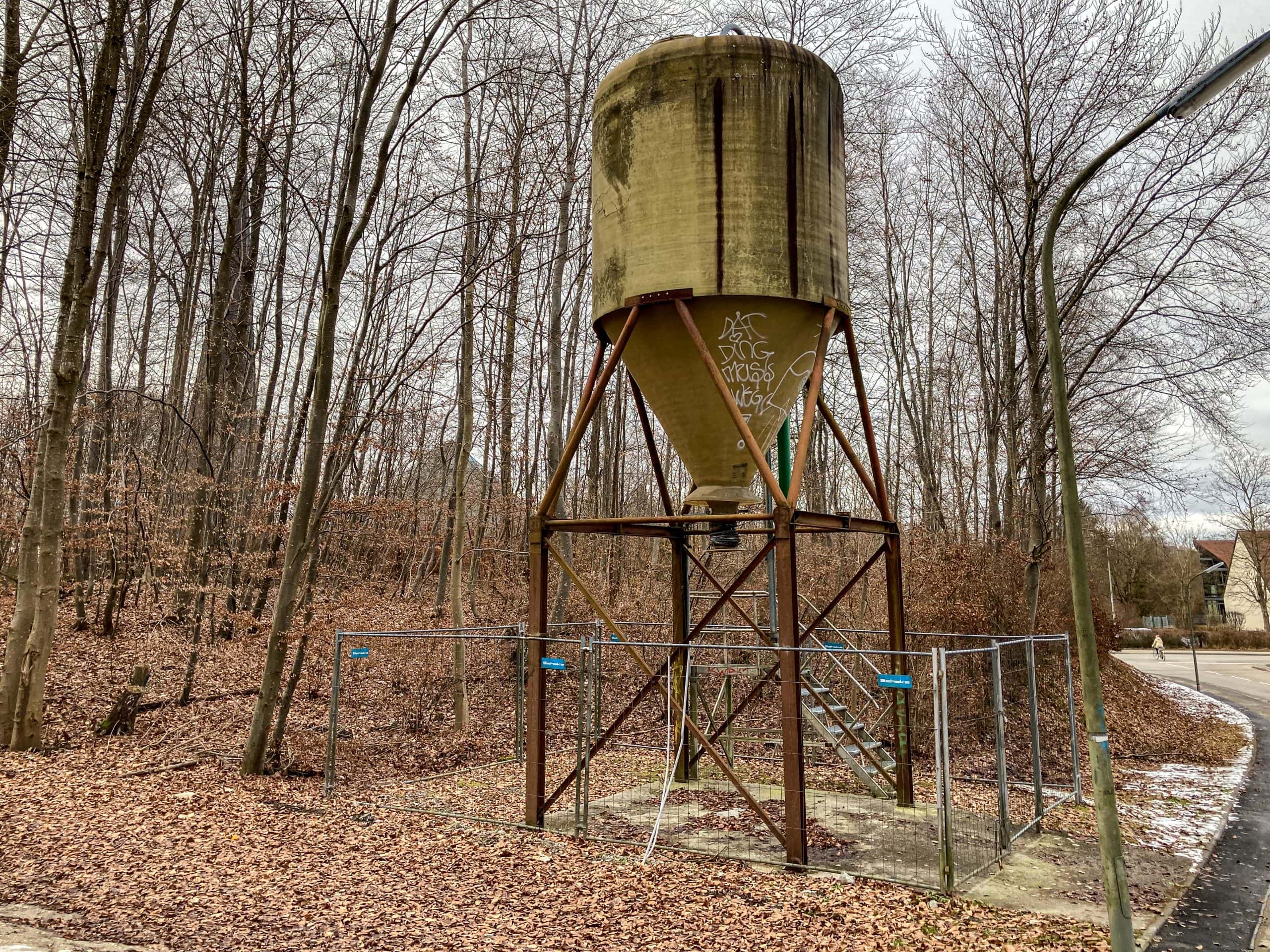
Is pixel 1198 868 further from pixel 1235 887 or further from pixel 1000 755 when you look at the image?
pixel 1000 755

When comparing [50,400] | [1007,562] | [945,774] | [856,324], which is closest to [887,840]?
[945,774]

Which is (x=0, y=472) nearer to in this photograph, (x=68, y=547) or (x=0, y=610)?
(x=68, y=547)

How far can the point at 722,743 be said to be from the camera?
13.3 meters

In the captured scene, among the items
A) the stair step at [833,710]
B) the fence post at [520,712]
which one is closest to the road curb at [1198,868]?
the stair step at [833,710]

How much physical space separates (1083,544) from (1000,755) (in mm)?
3196

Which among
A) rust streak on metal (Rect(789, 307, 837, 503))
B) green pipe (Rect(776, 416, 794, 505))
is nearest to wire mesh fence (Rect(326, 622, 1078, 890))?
rust streak on metal (Rect(789, 307, 837, 503))

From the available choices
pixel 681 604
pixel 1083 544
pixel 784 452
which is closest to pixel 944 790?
pixel 1083 544

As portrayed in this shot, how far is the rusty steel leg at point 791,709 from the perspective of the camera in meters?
8.07

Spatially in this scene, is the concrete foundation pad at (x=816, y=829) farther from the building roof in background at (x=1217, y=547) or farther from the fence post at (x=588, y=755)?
the building roof in background at (x=1217, y=547)

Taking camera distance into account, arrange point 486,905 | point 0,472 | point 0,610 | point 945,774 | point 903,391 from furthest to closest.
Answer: point 903,391 → point 0,610 → point 0,472 → point 945,774 → point 486,905

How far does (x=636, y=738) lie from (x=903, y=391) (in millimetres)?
11438

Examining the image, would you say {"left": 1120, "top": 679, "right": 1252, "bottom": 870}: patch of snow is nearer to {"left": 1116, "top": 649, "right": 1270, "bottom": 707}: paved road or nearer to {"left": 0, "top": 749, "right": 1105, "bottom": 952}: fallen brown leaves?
{"left": 0, "top": 749, "right": 1105, "bottom": 952}: fallen brown leaves

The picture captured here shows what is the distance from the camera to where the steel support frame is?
817 cm

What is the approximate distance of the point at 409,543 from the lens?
75.0 feet
